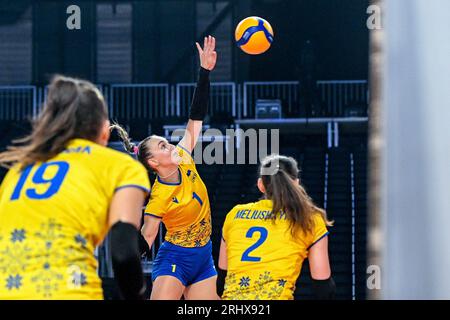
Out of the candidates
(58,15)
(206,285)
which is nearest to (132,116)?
(58,15)

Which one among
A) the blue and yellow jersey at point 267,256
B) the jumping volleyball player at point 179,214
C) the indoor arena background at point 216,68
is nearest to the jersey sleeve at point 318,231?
the blue and yellow jersey at point 267,256

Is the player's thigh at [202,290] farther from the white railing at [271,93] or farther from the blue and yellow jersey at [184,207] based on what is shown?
the white railing at [271,93]

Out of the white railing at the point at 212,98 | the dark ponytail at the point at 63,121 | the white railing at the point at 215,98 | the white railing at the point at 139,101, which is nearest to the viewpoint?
the dark ponytail at the point at 63,121

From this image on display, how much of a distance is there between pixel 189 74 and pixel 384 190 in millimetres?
21126

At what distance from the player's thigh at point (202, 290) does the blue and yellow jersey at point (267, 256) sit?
2.43 meters

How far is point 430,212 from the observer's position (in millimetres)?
2668

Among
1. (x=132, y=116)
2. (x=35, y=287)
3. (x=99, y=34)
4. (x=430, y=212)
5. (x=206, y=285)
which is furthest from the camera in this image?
(x=99, y=34)

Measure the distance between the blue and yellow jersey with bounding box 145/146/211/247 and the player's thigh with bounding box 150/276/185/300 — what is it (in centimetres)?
33

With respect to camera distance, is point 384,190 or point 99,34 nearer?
point 384,190

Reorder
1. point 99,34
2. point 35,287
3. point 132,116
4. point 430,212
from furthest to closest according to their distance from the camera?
1. point 99,34
2. point 132,116
3. point 35,287
4. point 430,212

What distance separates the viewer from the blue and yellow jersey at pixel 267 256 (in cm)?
595

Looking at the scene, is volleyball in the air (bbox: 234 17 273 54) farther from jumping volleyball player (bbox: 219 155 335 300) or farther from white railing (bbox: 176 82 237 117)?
white railing (bbox: 176 82 237 117)

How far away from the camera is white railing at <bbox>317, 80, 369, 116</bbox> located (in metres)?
22.3

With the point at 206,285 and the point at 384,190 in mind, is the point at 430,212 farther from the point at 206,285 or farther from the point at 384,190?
the point at 206,285
